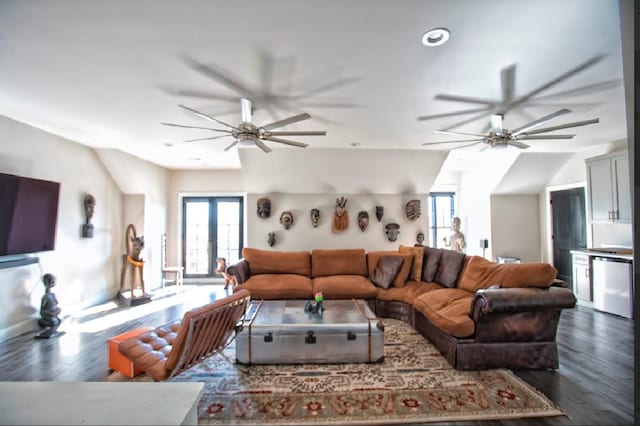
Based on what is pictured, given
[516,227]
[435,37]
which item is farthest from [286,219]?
[516,227]

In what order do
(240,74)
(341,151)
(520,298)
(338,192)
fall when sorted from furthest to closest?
1. (338,192)
2. (341,151)
3. (520,298)
4. (240,74)

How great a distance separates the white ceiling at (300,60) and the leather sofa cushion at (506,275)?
1.70 m

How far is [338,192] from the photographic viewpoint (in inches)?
227

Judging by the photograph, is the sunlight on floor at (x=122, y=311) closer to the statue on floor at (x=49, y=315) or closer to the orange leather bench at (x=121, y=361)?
the statue on floor at (x=49, y=315)

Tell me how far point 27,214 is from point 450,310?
5.07 m

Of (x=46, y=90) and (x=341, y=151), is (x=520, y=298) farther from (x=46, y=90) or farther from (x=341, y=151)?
(x=46, y=90)

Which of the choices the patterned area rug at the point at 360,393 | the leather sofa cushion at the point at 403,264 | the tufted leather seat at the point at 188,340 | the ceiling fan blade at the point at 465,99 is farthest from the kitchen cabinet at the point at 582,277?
the tufted leather seat at the point at 188,340

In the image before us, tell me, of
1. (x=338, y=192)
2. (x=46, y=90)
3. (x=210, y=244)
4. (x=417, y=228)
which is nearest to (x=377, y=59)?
(x=46, y=90)

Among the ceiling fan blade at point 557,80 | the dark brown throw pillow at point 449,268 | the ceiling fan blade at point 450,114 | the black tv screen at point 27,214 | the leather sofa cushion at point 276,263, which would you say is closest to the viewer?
the ceiling fan blade at point 557,80

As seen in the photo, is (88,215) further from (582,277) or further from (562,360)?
(582,277)

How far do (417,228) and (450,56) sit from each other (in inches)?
162

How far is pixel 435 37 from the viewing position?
192 centimetres

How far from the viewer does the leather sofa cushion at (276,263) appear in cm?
482

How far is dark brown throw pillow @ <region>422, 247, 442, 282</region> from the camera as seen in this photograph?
14.5 feet
